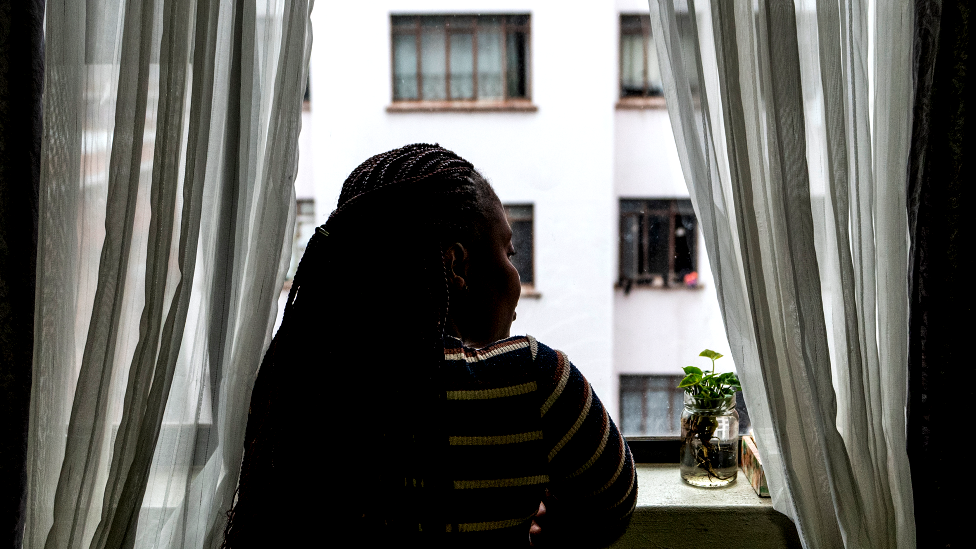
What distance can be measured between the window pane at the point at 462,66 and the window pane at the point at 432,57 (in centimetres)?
2

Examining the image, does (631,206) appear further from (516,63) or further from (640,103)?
(516,63)

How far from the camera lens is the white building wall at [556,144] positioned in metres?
1.47

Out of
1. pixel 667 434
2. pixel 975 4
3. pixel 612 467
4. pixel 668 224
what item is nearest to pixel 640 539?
pixel 667 434

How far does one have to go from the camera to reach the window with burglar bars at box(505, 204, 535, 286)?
1.52m

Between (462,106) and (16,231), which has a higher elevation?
(462,106)

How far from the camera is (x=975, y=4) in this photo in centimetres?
106

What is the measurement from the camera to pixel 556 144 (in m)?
1.50

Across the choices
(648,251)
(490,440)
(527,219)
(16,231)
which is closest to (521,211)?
(527,219)

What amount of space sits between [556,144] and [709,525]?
0.75 metres

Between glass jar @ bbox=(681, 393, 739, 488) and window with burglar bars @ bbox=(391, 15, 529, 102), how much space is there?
691 mm

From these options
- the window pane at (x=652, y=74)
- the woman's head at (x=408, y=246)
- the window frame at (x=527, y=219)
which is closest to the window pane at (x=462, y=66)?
the window frame at (x=527, y=219)

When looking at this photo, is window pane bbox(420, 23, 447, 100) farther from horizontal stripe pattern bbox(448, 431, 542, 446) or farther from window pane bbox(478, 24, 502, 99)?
horizontal stripe pattern bbox(448, 431, 542, 446)

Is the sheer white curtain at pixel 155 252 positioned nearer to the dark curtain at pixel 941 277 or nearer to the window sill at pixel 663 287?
the window sill at pixel 663 287

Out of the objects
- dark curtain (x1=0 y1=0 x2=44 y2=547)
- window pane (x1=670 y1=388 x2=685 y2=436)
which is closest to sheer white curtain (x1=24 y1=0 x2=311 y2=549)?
dark curtain (x1=0 y1=0 x2=44 y2=547)
